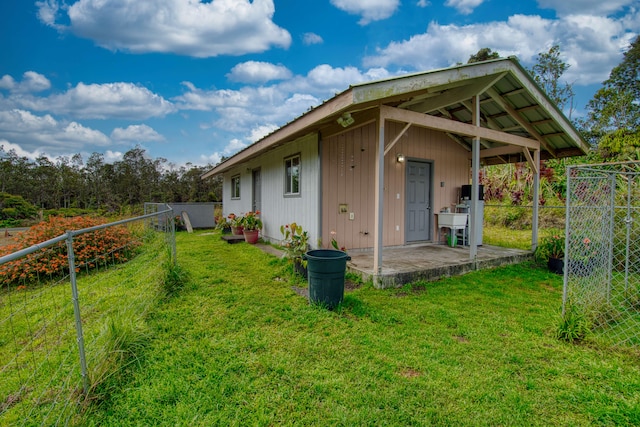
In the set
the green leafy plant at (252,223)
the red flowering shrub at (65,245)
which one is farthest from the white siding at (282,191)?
the red flowering shrub at (65,245)

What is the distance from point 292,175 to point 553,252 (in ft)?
18.7

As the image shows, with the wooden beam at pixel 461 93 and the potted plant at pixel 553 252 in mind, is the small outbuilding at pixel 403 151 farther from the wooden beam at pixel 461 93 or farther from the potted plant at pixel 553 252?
the potted plant at pixel 553 252

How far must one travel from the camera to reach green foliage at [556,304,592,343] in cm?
279

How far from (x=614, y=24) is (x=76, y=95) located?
30.8m

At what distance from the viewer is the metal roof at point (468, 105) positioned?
3.84 meters

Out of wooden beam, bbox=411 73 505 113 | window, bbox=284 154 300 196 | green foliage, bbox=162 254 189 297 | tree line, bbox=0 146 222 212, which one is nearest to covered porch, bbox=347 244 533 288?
window, bbox=284 154 300 196

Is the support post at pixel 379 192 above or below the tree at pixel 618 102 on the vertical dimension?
below

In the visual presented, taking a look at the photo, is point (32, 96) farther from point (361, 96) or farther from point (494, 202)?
point (494, 202)

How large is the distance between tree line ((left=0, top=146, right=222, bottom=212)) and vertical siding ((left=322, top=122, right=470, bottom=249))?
1735 cm

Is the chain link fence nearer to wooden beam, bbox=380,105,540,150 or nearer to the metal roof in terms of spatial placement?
wooden beam, bbox=380,105,540,150

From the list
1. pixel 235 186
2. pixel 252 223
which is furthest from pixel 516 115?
pixel 235 186

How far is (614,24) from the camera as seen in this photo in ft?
57.2

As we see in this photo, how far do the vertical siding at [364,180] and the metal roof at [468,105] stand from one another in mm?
641

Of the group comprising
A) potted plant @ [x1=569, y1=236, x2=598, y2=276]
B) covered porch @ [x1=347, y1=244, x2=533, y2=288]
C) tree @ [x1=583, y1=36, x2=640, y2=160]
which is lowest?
covered porch @ [x1=347, y1=244, x2=533, y2=288]
